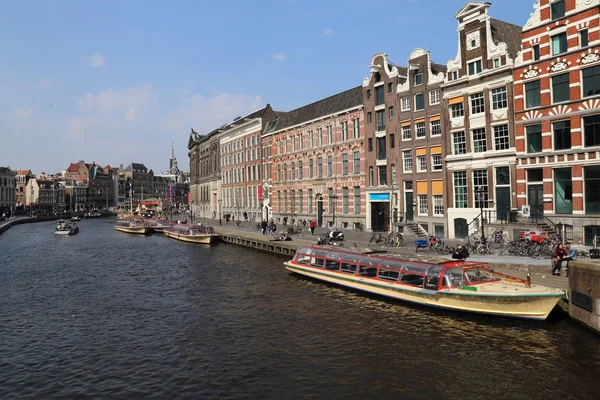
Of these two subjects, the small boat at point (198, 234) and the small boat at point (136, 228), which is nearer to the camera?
the small boat at point (198, 234)

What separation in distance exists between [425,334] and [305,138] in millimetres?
47705

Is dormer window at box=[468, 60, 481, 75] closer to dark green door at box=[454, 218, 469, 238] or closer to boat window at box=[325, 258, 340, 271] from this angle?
dark green door at box=[454, 218, 469, 238]

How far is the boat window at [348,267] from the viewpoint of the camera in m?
27.7

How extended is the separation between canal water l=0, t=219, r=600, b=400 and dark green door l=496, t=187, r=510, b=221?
17.1 m

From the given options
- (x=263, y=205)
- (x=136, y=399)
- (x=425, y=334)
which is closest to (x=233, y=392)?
(x=136, y=399)

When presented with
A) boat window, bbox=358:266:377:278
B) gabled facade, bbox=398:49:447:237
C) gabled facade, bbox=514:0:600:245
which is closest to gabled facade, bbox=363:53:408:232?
gabled facade, bbox=398:49:447:237

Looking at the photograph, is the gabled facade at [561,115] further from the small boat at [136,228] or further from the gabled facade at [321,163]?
the small boat at [136,228]

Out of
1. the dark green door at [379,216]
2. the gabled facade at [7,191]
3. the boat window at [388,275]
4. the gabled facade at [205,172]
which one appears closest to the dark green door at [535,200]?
the boat window at [388,275]

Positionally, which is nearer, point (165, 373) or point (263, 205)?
point (165, 373)

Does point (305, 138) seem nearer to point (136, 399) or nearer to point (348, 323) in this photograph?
point (348, 323)

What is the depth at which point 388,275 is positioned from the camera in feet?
82.4

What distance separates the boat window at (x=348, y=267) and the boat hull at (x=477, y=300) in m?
1.79

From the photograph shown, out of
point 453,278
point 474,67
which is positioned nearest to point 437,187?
point 474,67

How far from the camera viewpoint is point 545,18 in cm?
3244
